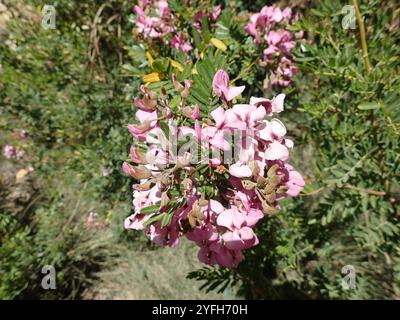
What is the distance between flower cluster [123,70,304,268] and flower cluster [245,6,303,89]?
19.1 inches

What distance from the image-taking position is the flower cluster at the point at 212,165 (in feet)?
2.20

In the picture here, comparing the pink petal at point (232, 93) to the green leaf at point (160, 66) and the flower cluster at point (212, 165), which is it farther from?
the green leaf at point (160, 66)

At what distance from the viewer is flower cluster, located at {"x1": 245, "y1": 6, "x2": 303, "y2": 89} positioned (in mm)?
1136

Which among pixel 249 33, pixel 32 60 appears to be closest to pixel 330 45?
pixel 249 33

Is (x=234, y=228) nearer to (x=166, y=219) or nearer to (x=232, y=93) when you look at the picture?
(x=166, y=219)

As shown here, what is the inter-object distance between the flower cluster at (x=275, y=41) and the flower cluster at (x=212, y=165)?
0.48m

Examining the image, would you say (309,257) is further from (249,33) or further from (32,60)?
(32,60)

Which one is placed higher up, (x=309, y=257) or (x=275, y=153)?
(x=275, y=153)

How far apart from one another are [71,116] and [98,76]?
13.8 inches

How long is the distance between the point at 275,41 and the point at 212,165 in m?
0.63

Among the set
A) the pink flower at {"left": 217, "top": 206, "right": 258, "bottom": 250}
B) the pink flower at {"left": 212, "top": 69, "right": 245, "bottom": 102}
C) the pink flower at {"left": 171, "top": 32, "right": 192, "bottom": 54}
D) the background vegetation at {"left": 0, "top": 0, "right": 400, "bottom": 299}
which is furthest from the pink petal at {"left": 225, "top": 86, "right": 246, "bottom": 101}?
the pink flower at {"left": 171, "top": 32, "right": 192, "bottom": 54}

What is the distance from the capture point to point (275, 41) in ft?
3.72

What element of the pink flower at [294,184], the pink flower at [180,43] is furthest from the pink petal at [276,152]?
the pink flower at [180,43]

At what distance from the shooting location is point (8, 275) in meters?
2.01
